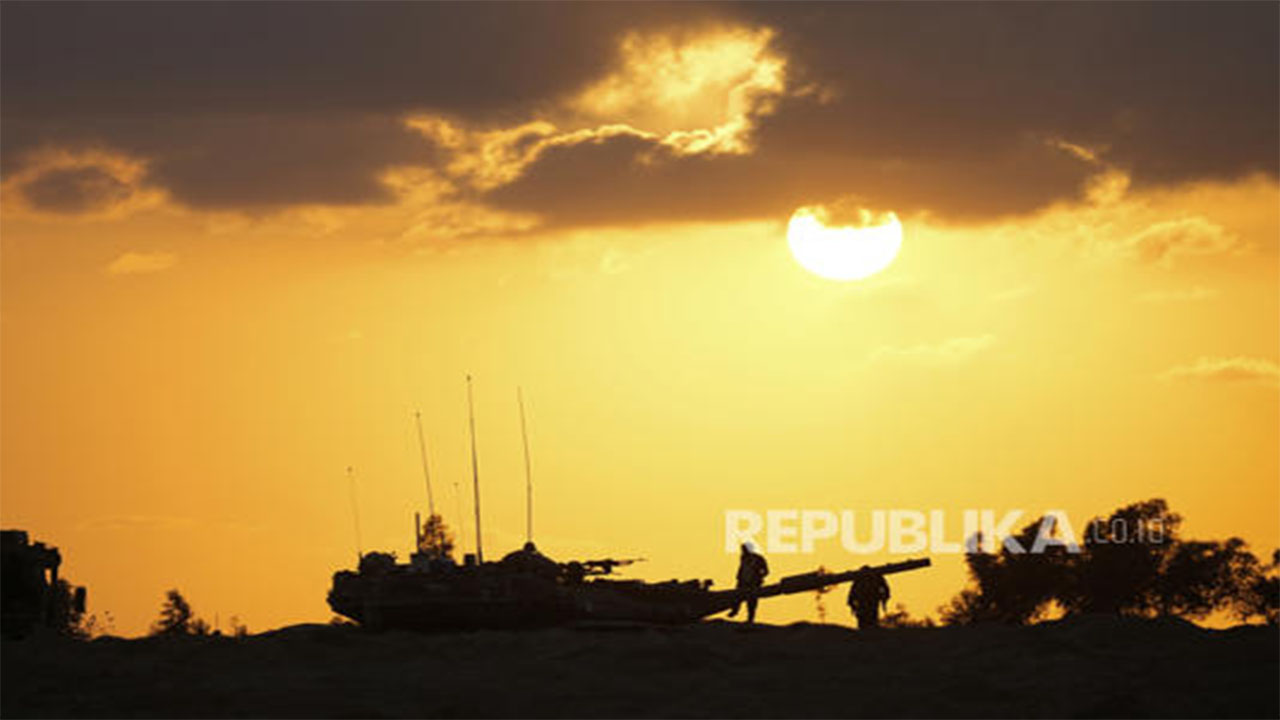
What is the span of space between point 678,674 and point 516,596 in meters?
9.55

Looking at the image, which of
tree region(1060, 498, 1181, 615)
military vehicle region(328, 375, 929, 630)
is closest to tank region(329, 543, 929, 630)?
military vehicle region(328, 375, 929, 630)

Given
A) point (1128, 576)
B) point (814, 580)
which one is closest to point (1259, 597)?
point (1128, 576)

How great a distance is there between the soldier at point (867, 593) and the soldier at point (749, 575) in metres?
2.02

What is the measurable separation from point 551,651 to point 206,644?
23.1 ft

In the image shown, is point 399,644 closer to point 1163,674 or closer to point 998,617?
point 1163,674

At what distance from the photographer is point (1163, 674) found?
39.8m

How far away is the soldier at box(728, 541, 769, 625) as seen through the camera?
50969 millimetres

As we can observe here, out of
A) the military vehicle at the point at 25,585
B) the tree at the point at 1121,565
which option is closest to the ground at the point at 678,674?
the military vehicle at the point at 25,585

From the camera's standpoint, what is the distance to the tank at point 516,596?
49.7 meters

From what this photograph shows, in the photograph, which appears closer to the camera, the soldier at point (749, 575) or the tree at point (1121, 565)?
the soldier at point (749, 575)

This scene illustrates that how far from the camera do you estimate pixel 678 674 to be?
40.8m

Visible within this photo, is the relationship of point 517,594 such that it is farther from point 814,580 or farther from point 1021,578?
point 1021,578

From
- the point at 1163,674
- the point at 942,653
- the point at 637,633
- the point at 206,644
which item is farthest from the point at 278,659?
the point at 1163,674

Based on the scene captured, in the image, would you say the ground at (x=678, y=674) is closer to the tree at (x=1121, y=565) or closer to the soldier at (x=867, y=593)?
the soldier at (x=867, y=593)
